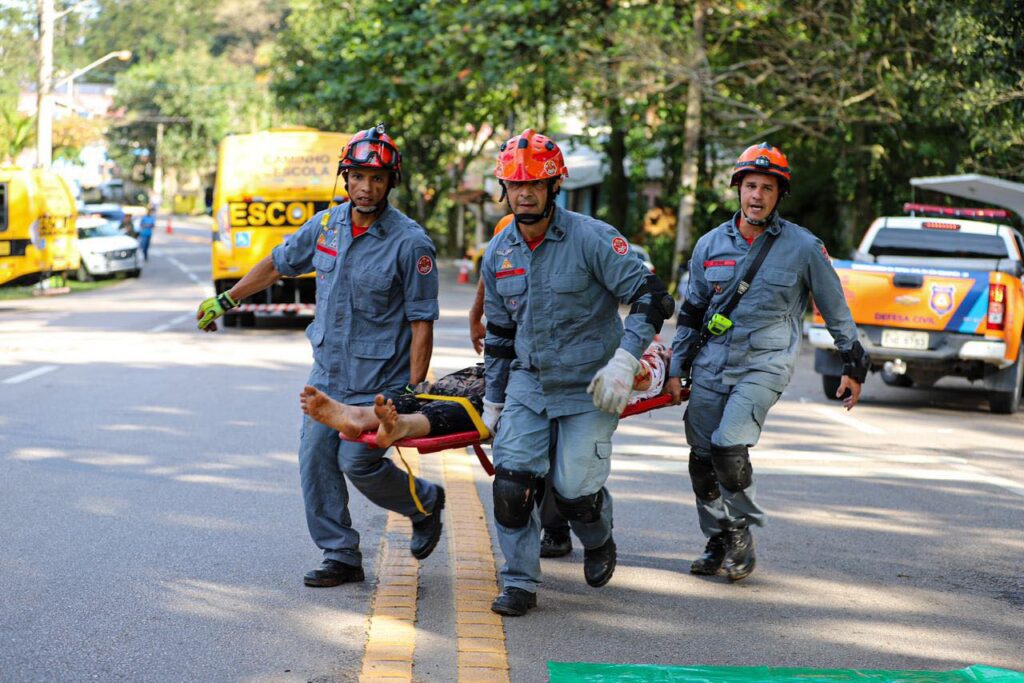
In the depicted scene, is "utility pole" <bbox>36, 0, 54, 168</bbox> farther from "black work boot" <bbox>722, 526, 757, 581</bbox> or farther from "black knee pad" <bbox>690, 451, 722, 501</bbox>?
"black work boot" <bbox>722, 526, 757, 581</bbox>

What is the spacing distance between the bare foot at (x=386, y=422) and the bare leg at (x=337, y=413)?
0.06m

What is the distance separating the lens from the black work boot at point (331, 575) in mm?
5992

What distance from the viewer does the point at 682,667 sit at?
4977mm

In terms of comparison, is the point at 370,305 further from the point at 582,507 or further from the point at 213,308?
the point at 582,507

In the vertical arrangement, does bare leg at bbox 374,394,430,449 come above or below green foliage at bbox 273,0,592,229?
below

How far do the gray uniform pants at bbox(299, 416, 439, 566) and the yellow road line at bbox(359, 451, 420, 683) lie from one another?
0.77ft

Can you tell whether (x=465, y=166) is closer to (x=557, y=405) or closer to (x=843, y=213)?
(x=843, y=213)

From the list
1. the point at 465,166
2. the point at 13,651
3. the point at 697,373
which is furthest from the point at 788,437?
the point at 465,166

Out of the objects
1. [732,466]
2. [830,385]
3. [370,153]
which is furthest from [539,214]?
[830,385]

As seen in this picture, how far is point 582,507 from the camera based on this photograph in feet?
18.4

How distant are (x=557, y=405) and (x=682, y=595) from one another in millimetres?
1139

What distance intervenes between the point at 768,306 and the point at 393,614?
6.61 feet

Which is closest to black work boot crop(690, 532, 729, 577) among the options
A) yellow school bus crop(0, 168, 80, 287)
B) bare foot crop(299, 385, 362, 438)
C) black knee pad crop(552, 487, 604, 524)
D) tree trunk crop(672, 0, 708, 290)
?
black knee pad crop(552, 487, 604, 524)

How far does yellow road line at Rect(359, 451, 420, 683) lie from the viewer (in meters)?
4.87
